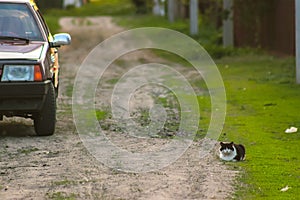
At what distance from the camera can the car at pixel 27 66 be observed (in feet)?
32.8

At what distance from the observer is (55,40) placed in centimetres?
1116

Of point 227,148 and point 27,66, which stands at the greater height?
point 27,66

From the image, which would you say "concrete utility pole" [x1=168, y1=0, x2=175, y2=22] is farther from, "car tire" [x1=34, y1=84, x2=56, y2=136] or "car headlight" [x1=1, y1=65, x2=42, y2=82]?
"car headlight" [x1=1, y1=65, x2=42, y2=82]

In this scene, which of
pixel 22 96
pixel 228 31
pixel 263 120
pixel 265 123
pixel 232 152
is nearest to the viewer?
pixel 232 152

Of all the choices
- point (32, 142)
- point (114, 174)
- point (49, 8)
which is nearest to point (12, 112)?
point (32, 142)

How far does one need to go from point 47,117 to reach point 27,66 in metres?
0.76

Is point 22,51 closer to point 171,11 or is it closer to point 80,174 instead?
point 80,174

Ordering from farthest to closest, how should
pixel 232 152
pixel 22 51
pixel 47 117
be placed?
pixel 47 117 → pixel 22 51 → pixel 232 152

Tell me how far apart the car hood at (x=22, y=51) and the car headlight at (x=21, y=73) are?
13 cm

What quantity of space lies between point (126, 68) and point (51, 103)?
1099 centimetres

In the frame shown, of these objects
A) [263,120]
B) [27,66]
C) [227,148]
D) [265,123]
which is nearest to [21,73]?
[27,66]

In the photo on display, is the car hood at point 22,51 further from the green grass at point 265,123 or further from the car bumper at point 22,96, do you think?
the green grass at point 265,123

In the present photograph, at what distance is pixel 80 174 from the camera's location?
27.1 feet

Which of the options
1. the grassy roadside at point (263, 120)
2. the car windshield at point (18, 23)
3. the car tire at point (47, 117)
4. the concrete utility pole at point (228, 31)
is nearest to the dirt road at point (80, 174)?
the car tire at point (47, 117)
